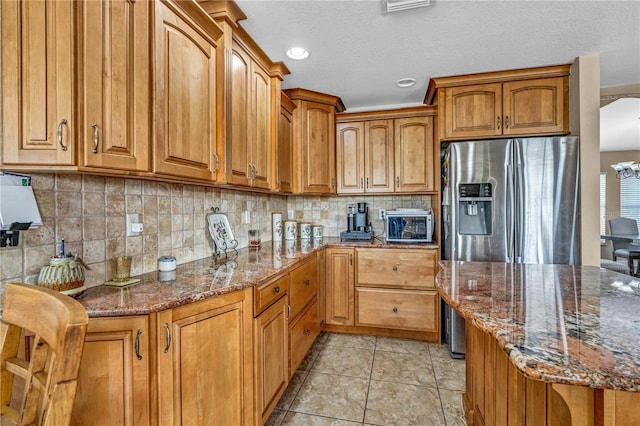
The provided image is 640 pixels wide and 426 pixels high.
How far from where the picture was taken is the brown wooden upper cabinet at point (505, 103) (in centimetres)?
245

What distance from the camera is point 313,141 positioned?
9.82 ft

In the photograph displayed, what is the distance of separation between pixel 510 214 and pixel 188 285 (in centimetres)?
239

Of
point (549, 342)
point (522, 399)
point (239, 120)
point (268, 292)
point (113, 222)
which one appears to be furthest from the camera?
point (239, 120)

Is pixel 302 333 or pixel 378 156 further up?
pixel 378 156

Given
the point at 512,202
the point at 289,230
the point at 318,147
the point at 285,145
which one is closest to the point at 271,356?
the point at 289,230

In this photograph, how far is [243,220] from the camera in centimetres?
255

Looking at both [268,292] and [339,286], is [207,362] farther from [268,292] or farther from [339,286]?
[339,286]

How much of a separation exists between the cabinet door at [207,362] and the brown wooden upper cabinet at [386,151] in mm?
2065

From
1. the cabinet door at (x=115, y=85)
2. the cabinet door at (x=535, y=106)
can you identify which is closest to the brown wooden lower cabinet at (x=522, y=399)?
the cabinet door at (x=115, y=85)

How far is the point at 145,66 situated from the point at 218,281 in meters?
0.98

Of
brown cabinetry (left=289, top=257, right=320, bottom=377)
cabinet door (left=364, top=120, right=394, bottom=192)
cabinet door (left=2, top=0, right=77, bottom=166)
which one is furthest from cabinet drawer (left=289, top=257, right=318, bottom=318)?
cabinet door (left=2, top=0, right=77, bottom=166)

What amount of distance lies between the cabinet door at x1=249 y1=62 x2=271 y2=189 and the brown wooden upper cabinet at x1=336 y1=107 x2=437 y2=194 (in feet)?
3.60

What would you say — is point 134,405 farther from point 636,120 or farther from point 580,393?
point 636,120

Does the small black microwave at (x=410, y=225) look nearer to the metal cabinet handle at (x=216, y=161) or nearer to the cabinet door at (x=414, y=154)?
the cabinet door at (x=414, y=154)
